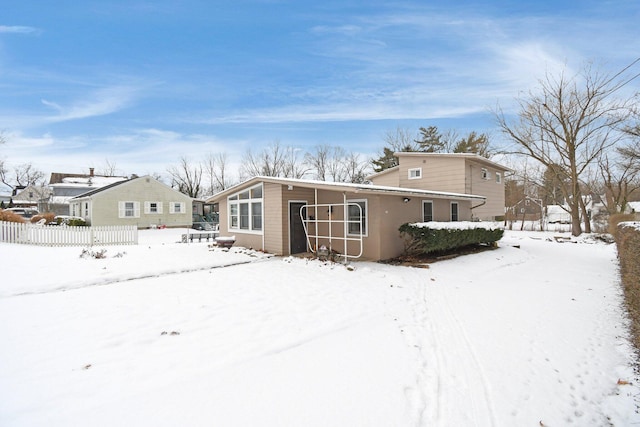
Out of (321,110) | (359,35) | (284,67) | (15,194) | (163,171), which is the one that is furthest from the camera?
(15,194)

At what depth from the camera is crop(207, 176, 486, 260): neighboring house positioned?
9891 mm

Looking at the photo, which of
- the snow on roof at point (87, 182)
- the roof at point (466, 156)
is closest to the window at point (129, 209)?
the snow on roof at point (87, 182)

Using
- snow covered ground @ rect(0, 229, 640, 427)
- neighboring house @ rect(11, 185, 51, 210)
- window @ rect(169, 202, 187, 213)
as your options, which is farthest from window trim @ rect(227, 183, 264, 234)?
neighboring house @ rect(11, 185, 51, 210)

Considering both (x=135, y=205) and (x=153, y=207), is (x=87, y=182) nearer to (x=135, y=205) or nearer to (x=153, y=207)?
(x=135, y=205)

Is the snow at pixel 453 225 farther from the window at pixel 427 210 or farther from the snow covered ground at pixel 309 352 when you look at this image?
A: the snow covered ground at pixel 309 352

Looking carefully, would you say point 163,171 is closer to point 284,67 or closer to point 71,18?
point 284,67

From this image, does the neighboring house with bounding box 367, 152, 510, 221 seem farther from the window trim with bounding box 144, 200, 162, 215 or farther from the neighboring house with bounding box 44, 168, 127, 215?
the neighboring house with bounding box 44, 168, 127, 215

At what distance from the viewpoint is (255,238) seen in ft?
41.1

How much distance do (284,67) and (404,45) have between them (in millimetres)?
6001

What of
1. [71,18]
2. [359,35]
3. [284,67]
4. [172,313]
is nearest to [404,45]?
[359,35]

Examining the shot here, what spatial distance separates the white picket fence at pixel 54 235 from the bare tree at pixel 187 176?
28433 mm

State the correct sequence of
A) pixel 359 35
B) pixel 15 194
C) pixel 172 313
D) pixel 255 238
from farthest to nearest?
pixel 15 194
pixel 255 238
pixel 359 35
pixel 172 313

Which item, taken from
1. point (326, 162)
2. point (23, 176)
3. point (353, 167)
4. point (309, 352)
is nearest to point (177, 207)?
point (326, 162)

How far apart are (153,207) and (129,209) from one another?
5.87 ft
